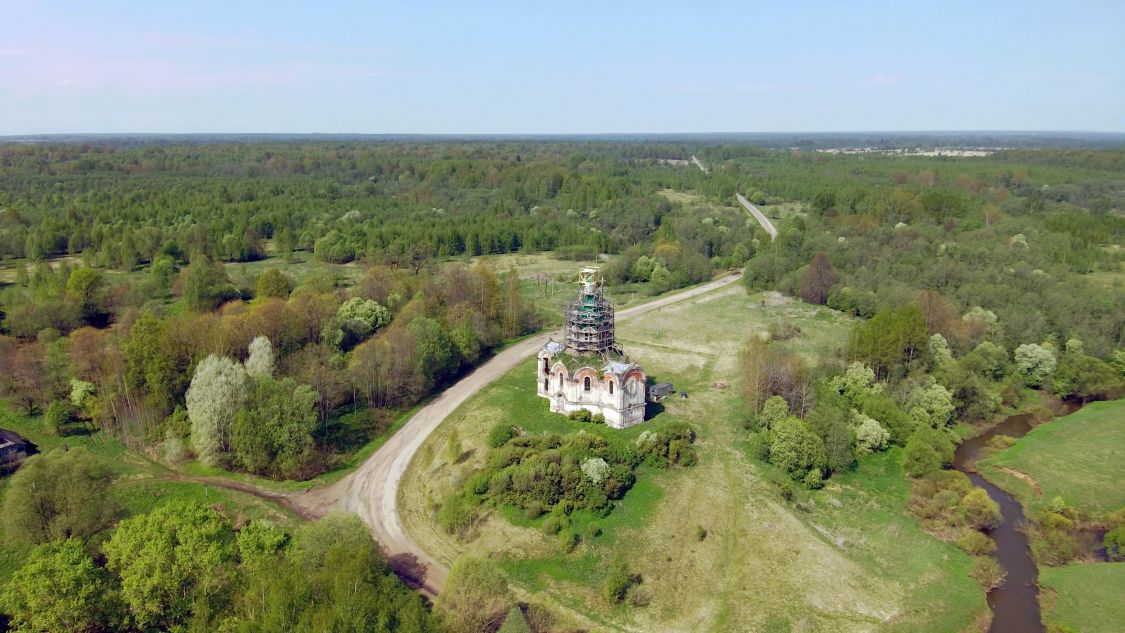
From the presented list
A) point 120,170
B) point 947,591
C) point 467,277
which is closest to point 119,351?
point 467,277

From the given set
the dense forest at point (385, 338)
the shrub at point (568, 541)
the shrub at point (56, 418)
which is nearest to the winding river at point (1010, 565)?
the dense forest at point (385, 338)

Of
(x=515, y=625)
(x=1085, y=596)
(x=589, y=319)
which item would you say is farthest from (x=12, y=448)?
(x=1085, y=596)

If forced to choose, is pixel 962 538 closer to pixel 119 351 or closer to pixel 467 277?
pixel 467 277

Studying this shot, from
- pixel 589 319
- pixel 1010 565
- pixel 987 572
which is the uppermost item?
pixel 589 319

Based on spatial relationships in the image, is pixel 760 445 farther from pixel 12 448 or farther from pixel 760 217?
pixel 760 217

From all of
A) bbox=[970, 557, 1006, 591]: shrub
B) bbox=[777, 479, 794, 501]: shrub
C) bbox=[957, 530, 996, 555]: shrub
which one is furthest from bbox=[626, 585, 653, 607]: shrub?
bbox=[957, 530, 996, 555]: shrub

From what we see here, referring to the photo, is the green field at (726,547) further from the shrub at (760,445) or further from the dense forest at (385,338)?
the dense forest at (385,338)

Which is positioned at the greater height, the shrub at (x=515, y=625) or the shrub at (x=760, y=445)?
the shrub at (x=515, y=625)

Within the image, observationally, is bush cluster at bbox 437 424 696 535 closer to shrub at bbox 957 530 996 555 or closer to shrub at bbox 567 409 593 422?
shrub at bbox 567 409 593 422
